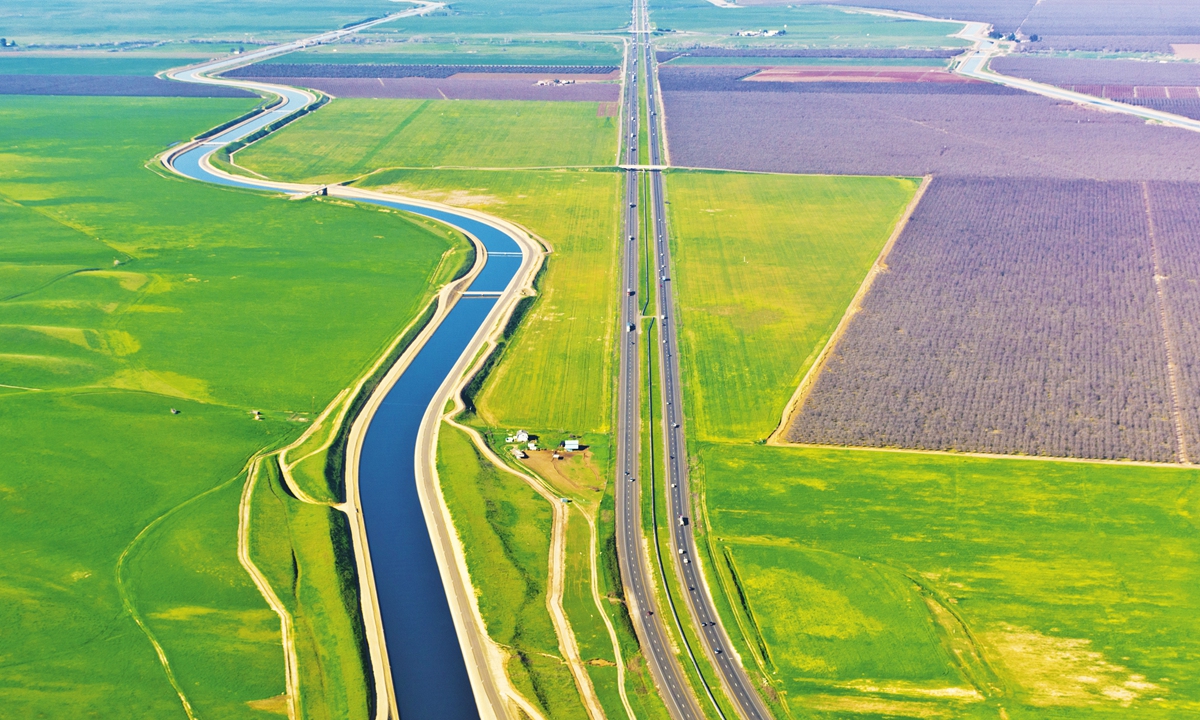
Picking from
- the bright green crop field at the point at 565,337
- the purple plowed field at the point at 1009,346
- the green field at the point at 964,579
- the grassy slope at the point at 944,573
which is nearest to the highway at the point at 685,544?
the grassy slope at the point at 944,573

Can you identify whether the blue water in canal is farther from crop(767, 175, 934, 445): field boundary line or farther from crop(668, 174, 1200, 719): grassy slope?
crop(767, 175, 934, 445): field boundary line

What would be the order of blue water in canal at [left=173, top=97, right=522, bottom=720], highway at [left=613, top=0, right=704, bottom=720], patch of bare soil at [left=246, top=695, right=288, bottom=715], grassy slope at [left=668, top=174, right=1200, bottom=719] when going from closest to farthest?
patch of bare soil at [left=246, top=695, right=288, bottom=715], grassy slope at [left=668, top=174, right=1200, bottom=719], highway at [left=613, top=0, right=704, bottom=720], blue water in canal at [left=173, top=97, right=522, bottom=720]

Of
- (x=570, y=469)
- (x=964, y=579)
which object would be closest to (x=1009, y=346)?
(x=964, y=579)

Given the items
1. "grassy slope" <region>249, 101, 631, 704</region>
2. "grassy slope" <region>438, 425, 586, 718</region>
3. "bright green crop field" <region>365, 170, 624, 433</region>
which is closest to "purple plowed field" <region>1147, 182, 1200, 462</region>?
"grassy slope" <region>249, 101, 631, 704</region>

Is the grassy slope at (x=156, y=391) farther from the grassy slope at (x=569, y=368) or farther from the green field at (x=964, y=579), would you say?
the green field at (x=964, y=579)

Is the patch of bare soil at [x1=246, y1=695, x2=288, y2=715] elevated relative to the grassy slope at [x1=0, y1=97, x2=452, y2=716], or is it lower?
lower

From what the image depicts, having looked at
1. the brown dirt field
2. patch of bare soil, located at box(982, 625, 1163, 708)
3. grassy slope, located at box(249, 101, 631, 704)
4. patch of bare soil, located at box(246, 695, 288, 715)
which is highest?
grassy slope, located at box(249, 101, 631, 704)

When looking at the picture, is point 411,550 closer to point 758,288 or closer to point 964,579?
point 964,579
